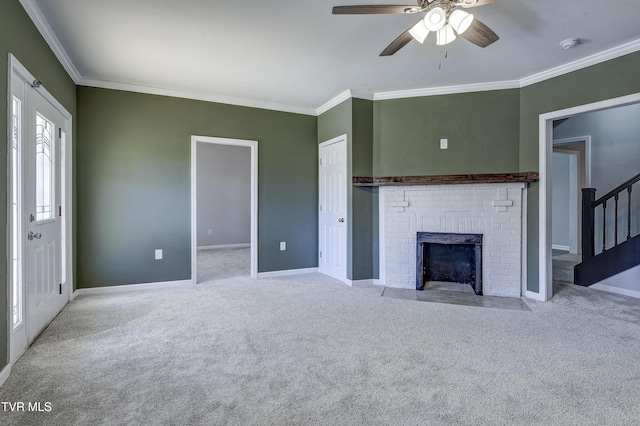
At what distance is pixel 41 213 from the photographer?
2900mm

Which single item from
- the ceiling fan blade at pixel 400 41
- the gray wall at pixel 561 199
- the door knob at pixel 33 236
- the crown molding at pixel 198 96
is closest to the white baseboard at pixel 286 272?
the crown molding at pixel 198 96

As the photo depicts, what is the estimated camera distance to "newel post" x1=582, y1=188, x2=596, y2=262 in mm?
3799

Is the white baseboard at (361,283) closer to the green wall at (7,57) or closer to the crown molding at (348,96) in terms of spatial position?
the crown molding at (348,96)

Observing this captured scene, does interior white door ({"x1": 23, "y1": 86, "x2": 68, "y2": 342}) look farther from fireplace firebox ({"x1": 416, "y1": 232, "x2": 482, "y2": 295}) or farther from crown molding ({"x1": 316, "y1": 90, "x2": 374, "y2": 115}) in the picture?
fireplace firebox ({"x1": 416, "y1": 232, "x2": 482, "y2": 295})

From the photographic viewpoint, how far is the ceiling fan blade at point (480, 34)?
224 cm

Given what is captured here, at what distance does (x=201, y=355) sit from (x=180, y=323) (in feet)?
2.48

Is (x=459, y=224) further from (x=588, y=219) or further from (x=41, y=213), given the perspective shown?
(x=41, y=213)

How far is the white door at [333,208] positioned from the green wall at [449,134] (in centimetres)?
51

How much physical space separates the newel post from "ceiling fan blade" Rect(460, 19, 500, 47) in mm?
2433

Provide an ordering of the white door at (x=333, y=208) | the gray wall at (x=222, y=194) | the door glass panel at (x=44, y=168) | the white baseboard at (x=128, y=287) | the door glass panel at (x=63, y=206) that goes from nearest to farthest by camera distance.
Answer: the door glass panel at (x=44, y=168), the door glass panel at (x=63, y=206), the white baseboard at (x=128, y=287), the white door at (x=333, y=208), the gray wall at (x=222, y=194)

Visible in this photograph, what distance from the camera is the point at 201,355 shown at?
2430 millimetres

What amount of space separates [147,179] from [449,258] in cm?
398

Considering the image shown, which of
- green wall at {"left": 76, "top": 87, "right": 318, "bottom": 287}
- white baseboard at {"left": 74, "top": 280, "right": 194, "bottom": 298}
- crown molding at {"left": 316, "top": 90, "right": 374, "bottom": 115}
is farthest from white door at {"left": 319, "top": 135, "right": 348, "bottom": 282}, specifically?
white baseboard at {"left": 74, "top": 280, "right": 194, "bottom": 298}

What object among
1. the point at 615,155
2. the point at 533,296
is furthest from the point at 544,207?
the point at 615,155
